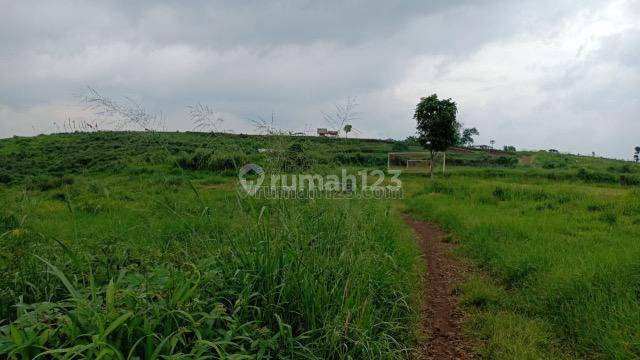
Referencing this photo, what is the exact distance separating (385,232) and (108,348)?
521 cm

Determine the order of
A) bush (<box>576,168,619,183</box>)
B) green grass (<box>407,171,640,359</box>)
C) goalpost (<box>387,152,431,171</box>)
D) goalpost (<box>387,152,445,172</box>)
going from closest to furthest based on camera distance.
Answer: green grass (<box>407,171,640,359</box>), bush (<box>576,168,619,183</box>), goalpost (<box>387,152,445,172</box>), goalpost (<box>387,152,431,171</box>)

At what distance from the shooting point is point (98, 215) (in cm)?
1198

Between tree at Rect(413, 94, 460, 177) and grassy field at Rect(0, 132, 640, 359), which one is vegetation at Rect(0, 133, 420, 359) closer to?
grassy field at Rect(0, 132, 640, 359)

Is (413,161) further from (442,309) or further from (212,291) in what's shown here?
(212,291)

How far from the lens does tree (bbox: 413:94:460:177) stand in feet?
88.9

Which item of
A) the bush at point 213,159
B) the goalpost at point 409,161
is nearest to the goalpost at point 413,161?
the goalpost at point 409,161

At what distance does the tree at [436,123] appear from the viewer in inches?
1067

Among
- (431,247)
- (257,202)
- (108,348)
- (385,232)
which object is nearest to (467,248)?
(431,247)

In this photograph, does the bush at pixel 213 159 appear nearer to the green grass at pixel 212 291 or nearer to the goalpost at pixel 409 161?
the green grass at pixel 212 291

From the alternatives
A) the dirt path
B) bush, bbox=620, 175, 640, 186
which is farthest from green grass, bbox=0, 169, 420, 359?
bush, bbox=620, 175, 640, 186

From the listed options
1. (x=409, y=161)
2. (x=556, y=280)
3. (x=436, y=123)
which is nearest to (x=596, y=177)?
(x=436, y=123)

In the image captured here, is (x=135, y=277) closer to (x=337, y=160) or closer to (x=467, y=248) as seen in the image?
(x=337, y=160)

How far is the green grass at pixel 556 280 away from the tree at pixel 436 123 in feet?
55.2

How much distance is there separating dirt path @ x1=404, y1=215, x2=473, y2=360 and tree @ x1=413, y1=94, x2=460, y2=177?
65.2ft
